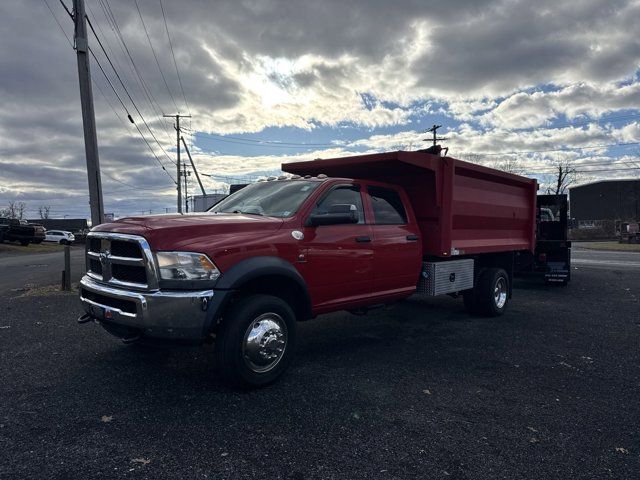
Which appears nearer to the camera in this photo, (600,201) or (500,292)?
(500,292)

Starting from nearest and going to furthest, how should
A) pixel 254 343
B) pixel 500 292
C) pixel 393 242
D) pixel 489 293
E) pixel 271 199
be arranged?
pixel 254 343, pixel 271 199, pixel 393 242, pixel 489 293, pixel 500 292

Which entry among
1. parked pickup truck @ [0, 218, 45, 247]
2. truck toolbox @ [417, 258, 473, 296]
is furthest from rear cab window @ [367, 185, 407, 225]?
parked pickup truck @ [0, 218, 45, 247]

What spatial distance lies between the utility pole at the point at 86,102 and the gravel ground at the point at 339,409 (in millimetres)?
4482

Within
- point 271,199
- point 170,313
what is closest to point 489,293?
point 271,199

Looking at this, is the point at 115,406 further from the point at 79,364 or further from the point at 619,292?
the point at 619,292

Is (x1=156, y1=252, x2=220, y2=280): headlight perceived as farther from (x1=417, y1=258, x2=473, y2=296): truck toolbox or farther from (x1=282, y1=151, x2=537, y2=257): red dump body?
(x1=417, y1=258, x2=473, y2=296): truck toolbox

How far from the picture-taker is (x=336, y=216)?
4.25m

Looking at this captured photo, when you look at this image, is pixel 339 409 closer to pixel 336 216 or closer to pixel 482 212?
pixel 336 216

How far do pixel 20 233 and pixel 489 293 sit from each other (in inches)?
1252

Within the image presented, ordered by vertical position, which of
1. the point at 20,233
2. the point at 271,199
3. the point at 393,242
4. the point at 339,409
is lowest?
the point at 339,409

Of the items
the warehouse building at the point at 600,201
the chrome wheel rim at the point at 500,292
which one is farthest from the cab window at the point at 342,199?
the warehouse building at the point at 600,201

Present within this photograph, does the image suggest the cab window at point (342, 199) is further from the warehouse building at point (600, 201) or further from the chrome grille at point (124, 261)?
the warehouse building at point (600, 201)

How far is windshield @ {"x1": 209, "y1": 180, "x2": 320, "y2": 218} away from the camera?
15.0ft

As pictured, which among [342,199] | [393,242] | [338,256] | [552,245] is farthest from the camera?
[552,245]
